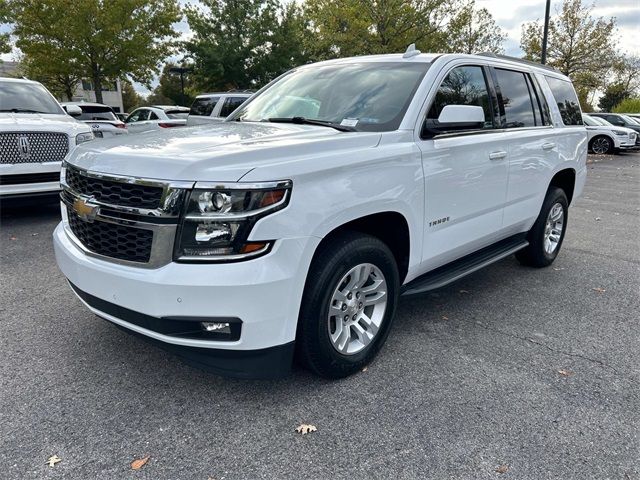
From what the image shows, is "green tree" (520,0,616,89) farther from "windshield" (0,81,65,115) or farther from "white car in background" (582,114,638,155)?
"windshield" (0,81,65,115)

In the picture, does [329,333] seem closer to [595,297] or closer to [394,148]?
[394,148]

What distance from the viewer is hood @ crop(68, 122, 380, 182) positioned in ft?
7.62

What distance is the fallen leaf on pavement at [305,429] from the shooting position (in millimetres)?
2527

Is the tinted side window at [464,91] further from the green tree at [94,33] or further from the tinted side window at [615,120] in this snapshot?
the green tree at [94,33]

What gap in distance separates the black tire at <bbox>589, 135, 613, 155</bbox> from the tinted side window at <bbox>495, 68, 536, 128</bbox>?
18418 mm

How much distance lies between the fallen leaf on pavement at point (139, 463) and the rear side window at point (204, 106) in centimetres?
1110

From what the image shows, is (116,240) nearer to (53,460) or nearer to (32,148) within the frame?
(53,460)

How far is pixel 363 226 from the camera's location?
9.95ft

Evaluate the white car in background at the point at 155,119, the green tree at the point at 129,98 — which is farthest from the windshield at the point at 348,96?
the green tree at the point at 129,98

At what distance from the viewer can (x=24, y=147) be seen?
641cm

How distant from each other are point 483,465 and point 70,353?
102 inches

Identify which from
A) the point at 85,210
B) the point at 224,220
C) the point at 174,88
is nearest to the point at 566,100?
the point at 224,220

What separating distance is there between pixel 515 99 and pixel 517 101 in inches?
1.5

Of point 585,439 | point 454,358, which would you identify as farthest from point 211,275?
point 585,439
